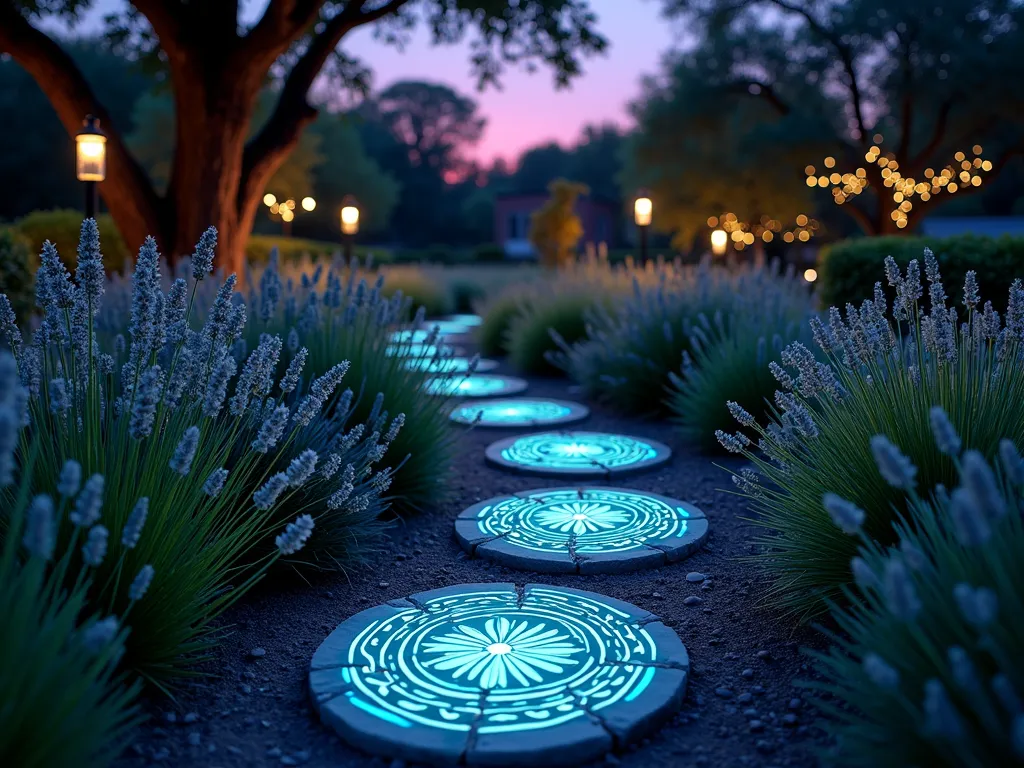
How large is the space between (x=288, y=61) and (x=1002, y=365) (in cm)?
1131

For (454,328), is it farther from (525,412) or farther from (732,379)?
(732,379)

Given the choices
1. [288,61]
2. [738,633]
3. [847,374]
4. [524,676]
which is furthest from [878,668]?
[288,61]

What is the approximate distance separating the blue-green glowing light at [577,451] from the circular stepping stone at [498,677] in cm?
207

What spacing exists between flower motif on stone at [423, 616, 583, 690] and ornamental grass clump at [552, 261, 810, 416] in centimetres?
366

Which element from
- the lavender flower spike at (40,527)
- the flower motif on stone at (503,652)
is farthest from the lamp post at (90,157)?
the lavender flower spike at (40,527)

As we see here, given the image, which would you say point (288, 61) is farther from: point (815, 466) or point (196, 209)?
point (815, 466)

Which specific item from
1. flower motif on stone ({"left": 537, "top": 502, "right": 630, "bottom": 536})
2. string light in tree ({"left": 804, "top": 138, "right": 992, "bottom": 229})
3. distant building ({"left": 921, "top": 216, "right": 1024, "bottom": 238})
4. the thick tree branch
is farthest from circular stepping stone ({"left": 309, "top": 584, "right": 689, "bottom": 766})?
distant building ({"left": 921, "top": 216, "right": 1024, "bottom": 238})

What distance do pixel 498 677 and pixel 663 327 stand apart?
4577 mm

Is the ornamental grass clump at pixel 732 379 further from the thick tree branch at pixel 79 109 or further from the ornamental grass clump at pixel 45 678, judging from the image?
the thick tree branch at pixel 79 109

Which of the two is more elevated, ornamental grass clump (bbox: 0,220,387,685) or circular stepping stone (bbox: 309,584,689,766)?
ornamental grass clump (bbox: 0,220,387,685)

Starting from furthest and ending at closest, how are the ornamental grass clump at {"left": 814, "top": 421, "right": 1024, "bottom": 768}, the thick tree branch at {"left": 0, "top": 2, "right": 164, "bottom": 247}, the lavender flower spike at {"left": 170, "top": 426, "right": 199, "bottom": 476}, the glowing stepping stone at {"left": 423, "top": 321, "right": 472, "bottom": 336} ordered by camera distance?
1. the glowing stepping stone at {"left": 423, "top": 321, "right": 472, "bottom": 336}
2. the thick tree branch at {"left": 0, "top": 2, "right": 164, "bottom": 247}
3. the lavender flower spike at {"left": 170, "top": 426, "right": 199, "bottom": 476}
4. the ornamental grass clump at {"left": 814, "top": 421, "right": 1024, "bottom": 768}

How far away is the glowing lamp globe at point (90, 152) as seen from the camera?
6.81 m

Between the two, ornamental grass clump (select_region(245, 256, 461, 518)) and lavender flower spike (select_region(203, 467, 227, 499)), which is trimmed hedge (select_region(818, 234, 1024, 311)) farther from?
lavender flower spike (select_region(203, 467, 227, 499))

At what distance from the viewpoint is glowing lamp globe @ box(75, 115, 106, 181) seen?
22.3 ft
